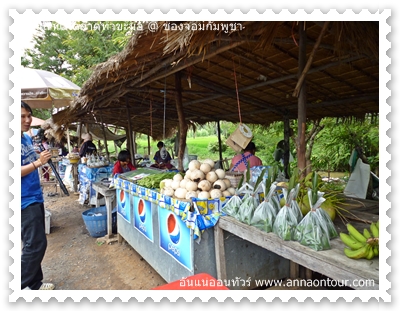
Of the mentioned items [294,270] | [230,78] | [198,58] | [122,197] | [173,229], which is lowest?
[294,270]

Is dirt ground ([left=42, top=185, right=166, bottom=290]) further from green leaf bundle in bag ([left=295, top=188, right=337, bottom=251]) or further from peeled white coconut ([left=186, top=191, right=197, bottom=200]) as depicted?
green leaf bundle in bag ([left=295, top=188, right=337, bottom=251])

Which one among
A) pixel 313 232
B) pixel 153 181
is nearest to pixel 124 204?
pixel 153 181

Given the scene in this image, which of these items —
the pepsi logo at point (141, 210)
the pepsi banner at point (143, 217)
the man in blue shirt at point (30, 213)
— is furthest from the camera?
the pepsi logo at point (141, 210)

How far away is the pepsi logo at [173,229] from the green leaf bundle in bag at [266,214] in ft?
3.20

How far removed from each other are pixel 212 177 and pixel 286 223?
3.57 ft

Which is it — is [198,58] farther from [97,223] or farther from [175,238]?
[97,223]

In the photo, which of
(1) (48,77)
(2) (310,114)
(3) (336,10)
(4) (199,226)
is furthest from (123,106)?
(3) (336,10)

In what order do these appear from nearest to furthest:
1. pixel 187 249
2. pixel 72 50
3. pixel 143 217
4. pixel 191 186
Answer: pixel 187 249 < pixel 191 186 < pixel 143 217 < pixel 72 50

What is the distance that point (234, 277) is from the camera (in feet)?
7.87

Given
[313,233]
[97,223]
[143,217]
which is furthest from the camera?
[97,223]

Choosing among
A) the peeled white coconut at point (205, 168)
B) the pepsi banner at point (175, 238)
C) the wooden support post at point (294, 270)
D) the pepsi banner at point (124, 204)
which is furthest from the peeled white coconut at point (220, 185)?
the pepsi banner at point (124, 204)

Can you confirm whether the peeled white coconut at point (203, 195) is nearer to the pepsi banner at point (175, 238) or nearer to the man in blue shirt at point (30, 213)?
the pepsi banner at point (175, 238)

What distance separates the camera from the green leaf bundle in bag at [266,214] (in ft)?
5.78

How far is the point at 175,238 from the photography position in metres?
2.62
